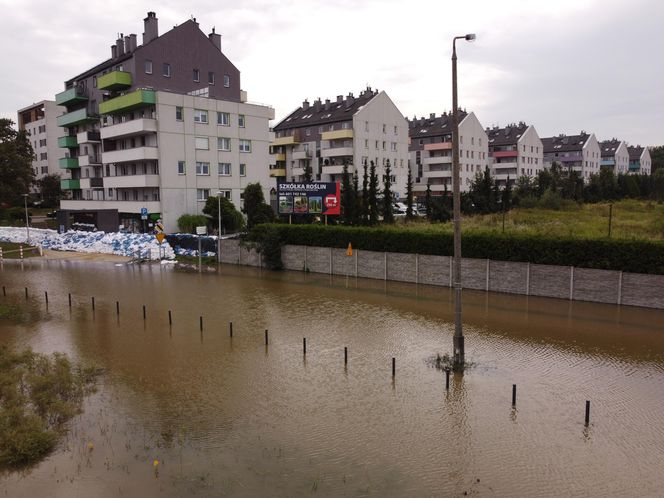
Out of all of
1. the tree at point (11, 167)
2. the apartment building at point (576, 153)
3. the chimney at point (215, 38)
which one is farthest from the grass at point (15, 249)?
the apartment building at point (576, 153)

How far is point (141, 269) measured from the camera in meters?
40.6

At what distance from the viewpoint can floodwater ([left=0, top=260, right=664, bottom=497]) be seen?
10406mm

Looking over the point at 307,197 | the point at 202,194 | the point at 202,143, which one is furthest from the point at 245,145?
the point at 307,197

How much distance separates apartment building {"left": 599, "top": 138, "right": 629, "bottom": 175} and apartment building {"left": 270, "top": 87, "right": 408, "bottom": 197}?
7309 cm

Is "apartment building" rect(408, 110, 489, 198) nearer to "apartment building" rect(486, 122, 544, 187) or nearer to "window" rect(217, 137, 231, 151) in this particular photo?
"apartment building" rect(486, 122, 544, 187)

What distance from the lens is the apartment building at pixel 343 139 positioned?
75812 mm

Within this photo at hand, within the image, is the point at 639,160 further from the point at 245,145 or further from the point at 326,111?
the point at 245,145

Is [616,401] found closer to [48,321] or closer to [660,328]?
[660,328]

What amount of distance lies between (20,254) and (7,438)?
43047 mm

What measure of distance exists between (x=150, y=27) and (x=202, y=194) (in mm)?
18925

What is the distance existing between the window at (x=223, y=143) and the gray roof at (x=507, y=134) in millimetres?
63344

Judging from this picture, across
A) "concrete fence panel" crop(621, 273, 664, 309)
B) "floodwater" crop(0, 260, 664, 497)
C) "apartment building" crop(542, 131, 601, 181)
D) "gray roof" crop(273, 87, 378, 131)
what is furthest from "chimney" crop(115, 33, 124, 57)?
"apartment building" crop(542, 131, 601, 181)

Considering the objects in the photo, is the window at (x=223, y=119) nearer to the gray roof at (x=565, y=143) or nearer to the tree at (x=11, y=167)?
the tree at (x=11, y=167)

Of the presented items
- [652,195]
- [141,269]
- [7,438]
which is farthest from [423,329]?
[652,195]
